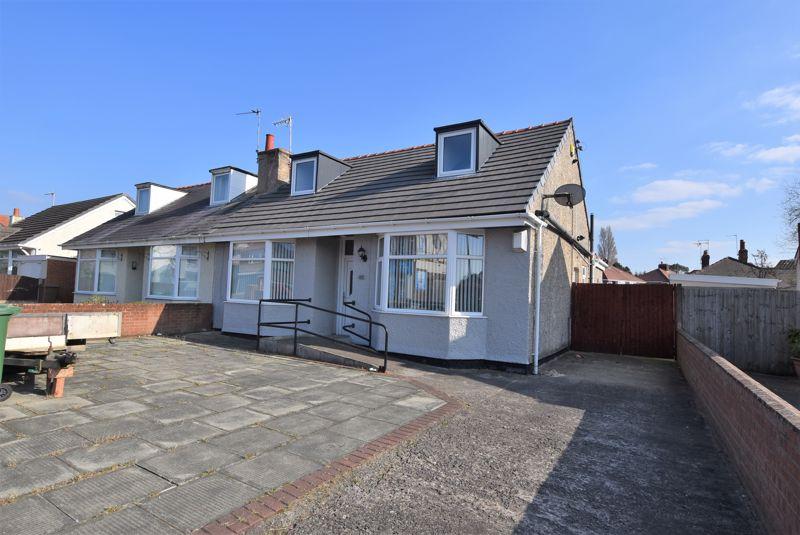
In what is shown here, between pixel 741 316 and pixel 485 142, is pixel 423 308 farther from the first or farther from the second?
pixel 741 316

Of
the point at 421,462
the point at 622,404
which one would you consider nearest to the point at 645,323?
the point at 622,404

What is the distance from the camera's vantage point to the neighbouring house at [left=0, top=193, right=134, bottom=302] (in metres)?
20.5

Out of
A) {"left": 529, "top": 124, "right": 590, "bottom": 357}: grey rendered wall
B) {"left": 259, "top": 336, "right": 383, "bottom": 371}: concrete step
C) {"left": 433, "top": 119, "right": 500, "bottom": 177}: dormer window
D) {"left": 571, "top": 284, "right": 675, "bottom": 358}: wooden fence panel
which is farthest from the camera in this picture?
{"left": 571, "top": 284, "right": 675, "bottom": 358}: wooden fence panel

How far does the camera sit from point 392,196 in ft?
35.8

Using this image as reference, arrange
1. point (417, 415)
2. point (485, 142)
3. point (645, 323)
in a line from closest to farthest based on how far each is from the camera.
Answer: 1. point (417, 415)
2. point (485, 142)
3. point (645, 323)

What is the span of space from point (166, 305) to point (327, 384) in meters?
8.22

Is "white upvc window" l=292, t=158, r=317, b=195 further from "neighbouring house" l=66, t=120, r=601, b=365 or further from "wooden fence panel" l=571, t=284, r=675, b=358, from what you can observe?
"wooden fence panel" l=571, t=284, r=675, b=358

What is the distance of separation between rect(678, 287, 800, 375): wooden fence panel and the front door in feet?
26.8

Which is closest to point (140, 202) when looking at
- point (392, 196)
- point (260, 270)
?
point (260, 270)

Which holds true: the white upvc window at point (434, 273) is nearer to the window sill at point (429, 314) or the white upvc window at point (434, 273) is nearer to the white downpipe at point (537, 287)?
the window sill at point (429, 314)

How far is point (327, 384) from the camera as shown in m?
6.91

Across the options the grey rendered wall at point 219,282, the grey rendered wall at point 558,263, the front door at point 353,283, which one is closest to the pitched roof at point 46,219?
the grey rendered wall at point 219,282

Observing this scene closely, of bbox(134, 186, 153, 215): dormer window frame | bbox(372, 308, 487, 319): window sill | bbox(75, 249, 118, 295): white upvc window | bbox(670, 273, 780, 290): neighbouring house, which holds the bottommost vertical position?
bbox(372, 308, 487, 319): window sill

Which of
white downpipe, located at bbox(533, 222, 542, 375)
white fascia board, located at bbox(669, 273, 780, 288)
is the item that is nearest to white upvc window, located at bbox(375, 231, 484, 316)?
white downpipe, located at bbox(533, 222, 542, 375)
